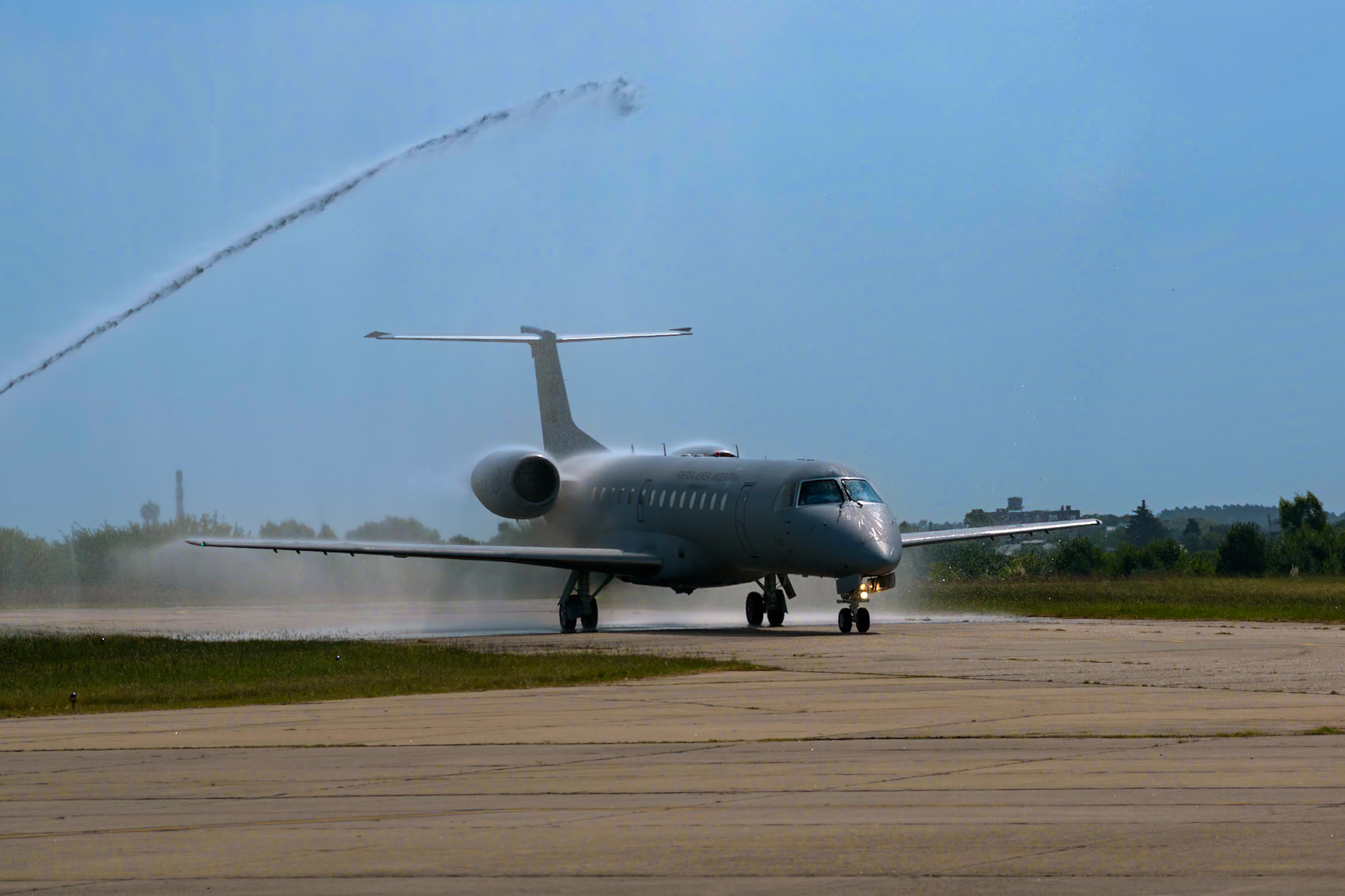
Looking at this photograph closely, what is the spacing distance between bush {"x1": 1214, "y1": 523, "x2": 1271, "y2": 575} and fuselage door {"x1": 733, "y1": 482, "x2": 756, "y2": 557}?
46.6 meters

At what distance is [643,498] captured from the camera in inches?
1613

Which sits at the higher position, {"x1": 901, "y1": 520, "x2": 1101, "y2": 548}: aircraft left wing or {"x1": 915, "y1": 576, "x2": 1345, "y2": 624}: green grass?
{"x1": 901, "y1": 520, "x2": 1101, "y2": 548}: aircraft left wing

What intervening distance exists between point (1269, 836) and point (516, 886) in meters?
4.13

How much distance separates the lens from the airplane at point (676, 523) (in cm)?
3359

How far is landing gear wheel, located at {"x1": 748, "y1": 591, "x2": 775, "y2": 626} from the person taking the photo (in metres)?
39.7

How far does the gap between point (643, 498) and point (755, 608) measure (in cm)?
398

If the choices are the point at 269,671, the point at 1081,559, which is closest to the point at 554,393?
the point at 269,671

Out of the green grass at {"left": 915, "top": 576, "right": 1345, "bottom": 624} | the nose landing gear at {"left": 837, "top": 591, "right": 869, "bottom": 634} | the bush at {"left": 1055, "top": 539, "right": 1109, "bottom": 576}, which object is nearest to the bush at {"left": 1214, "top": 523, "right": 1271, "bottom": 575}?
the bush at {"left": 1055, "top": 539, "right": 1109, "bottom": 576}

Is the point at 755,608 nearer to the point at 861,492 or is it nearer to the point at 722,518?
the point at 722,518

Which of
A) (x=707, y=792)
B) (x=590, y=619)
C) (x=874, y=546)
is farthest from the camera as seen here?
(x=590, y=619)

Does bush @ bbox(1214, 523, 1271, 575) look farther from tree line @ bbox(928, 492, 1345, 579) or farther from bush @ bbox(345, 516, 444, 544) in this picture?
bush @ bbox(345, 516, 444, 544)

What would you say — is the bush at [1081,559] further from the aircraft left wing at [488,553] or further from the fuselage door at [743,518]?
the fuselage door at [743,518]

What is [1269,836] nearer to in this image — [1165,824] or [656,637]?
[1165,824]

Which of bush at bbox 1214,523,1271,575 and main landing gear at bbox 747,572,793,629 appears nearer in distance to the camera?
main landing gear at bbox 747,572,793,629
